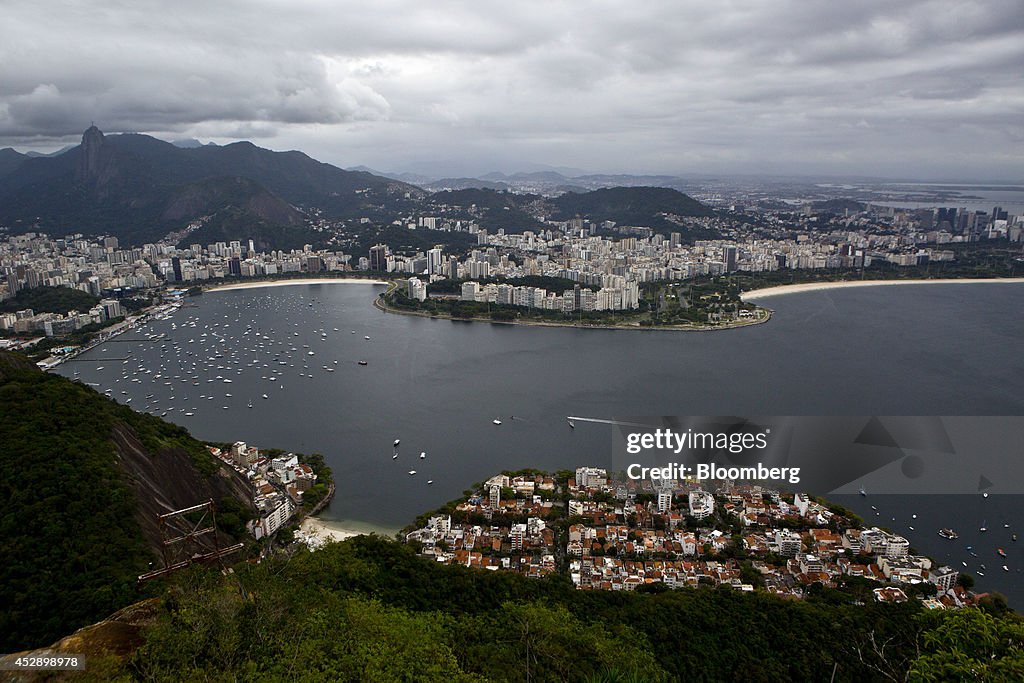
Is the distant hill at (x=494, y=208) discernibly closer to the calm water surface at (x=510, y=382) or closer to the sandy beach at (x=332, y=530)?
the calm water surface at (x=510, y=382)

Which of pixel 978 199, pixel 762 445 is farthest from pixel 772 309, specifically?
pixel 978 199

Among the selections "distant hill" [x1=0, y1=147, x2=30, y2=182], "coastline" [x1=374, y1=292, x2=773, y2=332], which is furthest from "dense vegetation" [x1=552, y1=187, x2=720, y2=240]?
"distant hill" [x1=0, y1=147, x2=30, y2=182]

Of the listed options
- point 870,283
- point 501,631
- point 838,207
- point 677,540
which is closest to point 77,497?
point 501,631

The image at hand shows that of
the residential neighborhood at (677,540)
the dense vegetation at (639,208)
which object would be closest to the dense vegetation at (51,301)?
the residential neighborhood at (677,540)

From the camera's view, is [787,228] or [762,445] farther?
[787,228]

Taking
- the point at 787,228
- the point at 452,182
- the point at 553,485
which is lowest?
the point at 553,485

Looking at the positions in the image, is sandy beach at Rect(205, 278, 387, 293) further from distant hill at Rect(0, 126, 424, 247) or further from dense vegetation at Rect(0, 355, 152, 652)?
dense vegetation at Rect(0, 355, 152, 652)

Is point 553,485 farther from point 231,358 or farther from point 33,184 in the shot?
point 33,184
